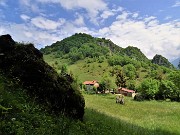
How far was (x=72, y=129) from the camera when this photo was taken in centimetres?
1193

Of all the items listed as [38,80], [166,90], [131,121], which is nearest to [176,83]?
[166,90]

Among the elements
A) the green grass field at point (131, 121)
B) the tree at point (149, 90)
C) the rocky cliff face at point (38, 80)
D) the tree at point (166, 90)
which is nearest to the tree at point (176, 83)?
the tree at point (166, 90)

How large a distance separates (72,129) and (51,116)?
3.75ft

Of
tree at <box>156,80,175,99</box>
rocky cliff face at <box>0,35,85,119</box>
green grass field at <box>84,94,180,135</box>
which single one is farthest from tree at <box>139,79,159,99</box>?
rocky cliff face at <box>0,35,85,119</box>

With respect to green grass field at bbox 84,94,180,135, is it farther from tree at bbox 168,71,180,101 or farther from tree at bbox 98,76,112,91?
tree at bbox 98,76,112,91

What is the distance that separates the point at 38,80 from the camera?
44.7 ft

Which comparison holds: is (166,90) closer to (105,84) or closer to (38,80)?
(105,84)

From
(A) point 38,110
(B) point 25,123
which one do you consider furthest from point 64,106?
(B) point 25,123

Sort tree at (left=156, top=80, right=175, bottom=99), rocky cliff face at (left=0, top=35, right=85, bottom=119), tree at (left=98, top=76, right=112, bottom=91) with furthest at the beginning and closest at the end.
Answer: tree at (left=98, top=76, right=112, bottom=91)
tree at (left=156, top=80, right=175, bottom=99)
rocky cliff face at (left=0, top=35, right=85, bottom=119)

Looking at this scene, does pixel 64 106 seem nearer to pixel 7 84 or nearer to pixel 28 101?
pixel 28 101

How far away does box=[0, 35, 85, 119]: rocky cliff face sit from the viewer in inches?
526

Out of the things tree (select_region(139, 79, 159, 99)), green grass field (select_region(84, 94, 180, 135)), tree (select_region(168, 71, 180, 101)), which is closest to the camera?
green grass field (select_region(84, 94, 180, 135))

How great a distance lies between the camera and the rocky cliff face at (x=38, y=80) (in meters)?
13.4

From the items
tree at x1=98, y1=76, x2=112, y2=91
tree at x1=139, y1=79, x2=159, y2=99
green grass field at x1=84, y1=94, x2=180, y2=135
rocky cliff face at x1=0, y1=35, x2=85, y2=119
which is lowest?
green grass field at x1=84, y1=94, x2=180, y2=135
